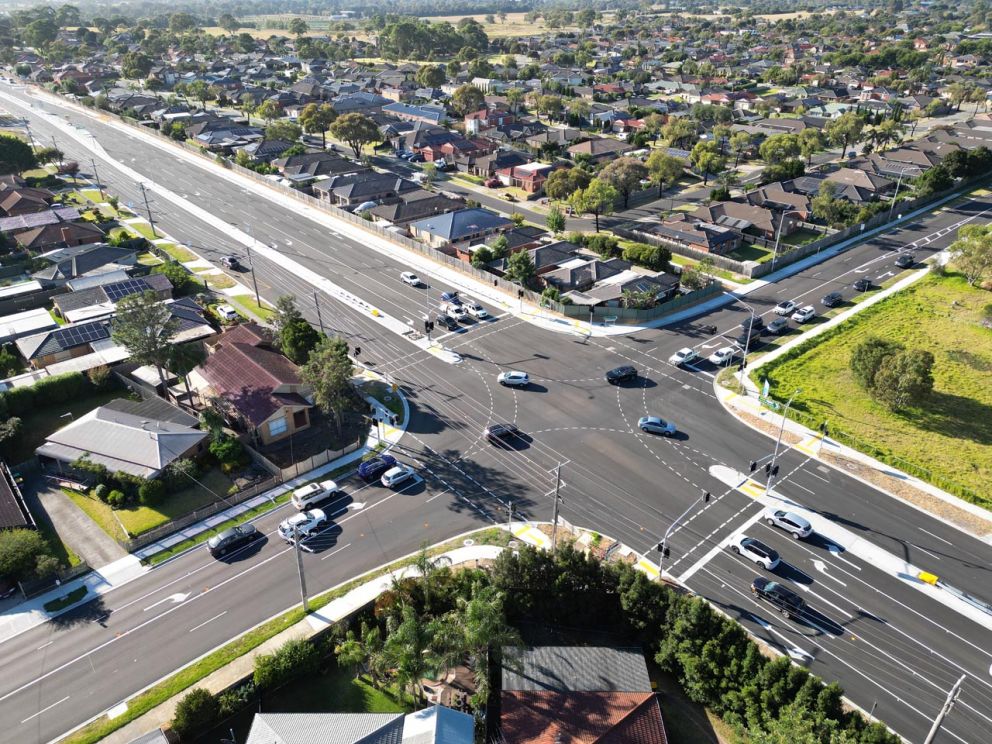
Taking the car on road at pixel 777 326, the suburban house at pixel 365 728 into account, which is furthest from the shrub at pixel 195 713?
the car on road at pixel 777 326

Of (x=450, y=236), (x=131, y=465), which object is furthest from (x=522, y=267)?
(x=131, y=465)

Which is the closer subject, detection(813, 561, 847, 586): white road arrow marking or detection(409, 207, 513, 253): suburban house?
detection(813, 561, 847, 586): white road arrow marking

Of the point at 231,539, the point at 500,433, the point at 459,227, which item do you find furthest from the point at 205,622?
the point at 459,227

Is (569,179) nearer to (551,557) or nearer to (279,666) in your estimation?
(551,557)

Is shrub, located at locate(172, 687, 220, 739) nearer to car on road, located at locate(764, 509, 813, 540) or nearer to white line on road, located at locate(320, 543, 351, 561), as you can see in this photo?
white line on road, located at locate(320, 543, 351, 561)

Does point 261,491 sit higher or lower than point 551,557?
lower

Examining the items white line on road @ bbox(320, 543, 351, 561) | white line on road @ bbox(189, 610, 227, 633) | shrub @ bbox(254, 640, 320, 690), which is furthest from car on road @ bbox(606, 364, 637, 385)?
white line on road @ bbox(189, 610, 227, 633)

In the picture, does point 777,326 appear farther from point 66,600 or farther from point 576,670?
point 66,600
